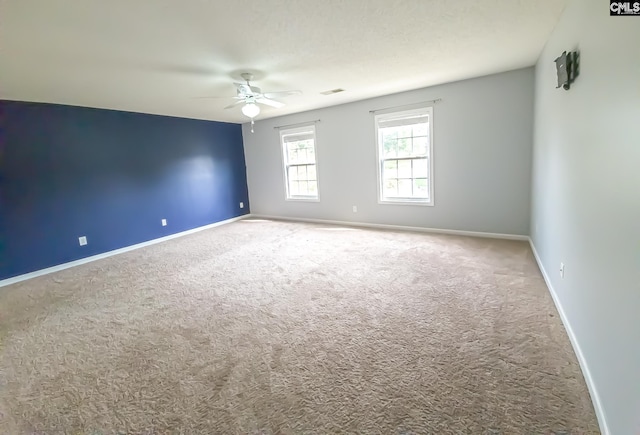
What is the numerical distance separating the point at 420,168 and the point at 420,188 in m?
0.34

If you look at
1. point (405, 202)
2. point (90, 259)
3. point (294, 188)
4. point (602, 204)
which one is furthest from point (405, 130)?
point (90, 259)

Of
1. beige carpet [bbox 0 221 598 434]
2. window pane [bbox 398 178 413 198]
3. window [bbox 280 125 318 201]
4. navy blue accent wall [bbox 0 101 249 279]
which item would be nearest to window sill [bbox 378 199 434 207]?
window pane [bbox 398 178 413 198]

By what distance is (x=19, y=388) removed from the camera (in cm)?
189

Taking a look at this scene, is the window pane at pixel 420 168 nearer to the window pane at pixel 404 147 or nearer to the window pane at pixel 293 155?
the window pane at pixel 404 147

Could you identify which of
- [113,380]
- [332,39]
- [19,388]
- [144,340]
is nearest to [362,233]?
[332,39]

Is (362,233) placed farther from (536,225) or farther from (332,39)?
(332,39)

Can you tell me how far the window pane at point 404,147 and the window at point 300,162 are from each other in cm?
181

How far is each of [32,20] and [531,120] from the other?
5108mm

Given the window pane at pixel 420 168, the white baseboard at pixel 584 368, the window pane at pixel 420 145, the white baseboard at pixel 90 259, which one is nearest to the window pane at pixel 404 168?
the window pane at pixel 420 168

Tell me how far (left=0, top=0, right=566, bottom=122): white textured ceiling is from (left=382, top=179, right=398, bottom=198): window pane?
68.2 inches

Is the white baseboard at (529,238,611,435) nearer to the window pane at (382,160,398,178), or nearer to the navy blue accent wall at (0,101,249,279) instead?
the window pane at (382,160,398,178)

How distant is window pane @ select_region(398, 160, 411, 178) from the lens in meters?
5.03

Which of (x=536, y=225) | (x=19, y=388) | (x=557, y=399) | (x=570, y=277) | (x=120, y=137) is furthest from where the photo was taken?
(x=120, y=137)

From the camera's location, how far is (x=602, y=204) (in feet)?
4.87
